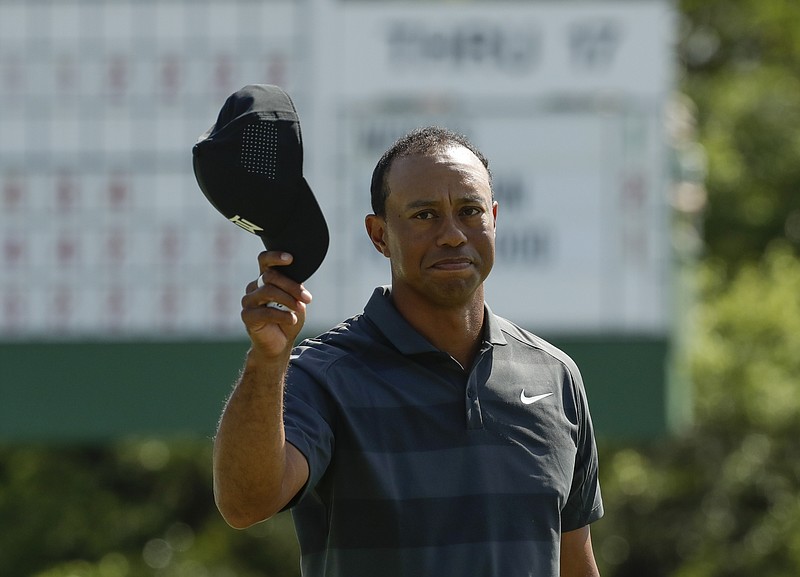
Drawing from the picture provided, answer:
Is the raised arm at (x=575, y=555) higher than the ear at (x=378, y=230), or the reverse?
the ear at (x=378, y=230)

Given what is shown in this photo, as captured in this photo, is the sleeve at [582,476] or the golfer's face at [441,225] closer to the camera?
the golfer's face at [441,225]

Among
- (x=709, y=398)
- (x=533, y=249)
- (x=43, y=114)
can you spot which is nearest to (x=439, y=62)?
(x=533, y=249)

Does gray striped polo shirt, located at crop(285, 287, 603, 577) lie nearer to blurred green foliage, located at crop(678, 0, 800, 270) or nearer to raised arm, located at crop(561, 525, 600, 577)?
raised arm, located at crop(561, 525, 600, 577)

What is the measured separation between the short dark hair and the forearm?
446mm

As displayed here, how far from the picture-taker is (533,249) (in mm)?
Result: 8711

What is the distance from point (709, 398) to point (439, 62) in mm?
3765

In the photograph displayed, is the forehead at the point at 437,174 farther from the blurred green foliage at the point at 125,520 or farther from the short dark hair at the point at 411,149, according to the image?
the blurred green foliage at the point at 125,520

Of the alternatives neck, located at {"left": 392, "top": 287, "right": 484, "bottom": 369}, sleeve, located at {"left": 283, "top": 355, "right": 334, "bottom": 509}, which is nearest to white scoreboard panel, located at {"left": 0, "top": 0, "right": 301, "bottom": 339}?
neck, located at {"left": 392, "top": 287, "right": 484, "bottom": 369}

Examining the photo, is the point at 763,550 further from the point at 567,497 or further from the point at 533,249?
the point at 567,497

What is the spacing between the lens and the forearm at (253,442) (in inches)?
84.0

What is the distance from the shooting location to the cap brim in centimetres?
219

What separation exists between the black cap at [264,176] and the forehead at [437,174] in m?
0.25

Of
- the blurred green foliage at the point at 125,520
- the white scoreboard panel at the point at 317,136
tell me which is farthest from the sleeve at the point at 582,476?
the blurred green foliage at the point at 125,520

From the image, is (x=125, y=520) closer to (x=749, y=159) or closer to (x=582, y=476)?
(x=749, y=159)
